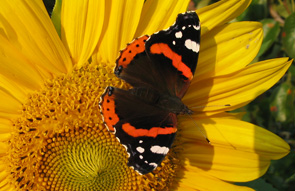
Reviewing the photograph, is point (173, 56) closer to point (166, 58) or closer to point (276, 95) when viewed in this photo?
point (166, 58)

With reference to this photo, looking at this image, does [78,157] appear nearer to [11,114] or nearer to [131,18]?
[11,114]

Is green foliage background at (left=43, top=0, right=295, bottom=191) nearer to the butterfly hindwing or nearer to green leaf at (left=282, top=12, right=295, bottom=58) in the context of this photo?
green leaf at (left=282, top=12, right=295, bottom=58)

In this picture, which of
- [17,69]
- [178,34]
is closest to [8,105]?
[17,69]

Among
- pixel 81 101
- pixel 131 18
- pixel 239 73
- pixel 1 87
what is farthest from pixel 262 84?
pixel 1 87

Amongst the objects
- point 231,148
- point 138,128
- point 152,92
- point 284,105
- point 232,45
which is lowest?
point 284,105

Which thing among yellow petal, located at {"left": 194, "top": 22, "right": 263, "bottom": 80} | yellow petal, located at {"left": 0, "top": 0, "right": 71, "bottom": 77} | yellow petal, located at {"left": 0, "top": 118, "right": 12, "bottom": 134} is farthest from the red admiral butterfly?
yellow petal, located at {"left": 0, "top": 118, "right": 12, "bottom": 134}

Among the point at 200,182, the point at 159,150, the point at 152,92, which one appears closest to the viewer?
the point at 159,150

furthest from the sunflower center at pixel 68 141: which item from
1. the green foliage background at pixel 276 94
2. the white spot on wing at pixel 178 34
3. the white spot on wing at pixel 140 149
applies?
the green foliage background at pixel 276 94
